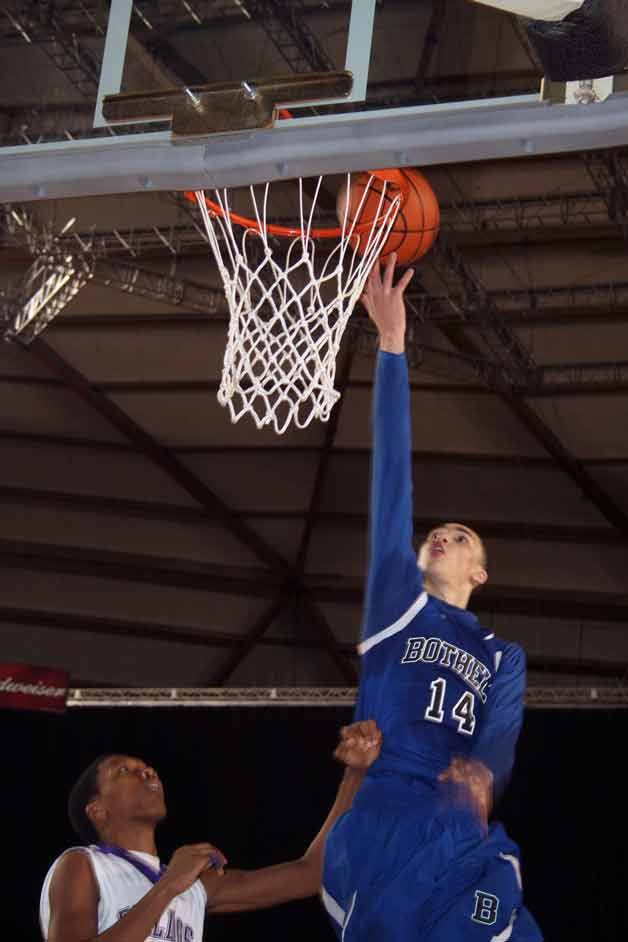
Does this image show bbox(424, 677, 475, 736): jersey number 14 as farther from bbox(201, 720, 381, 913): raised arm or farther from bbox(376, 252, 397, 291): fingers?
bbox(376, 252, 397, 291): fingers

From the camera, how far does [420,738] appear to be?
166 inches

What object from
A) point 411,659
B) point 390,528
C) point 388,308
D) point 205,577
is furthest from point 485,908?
point 205,577

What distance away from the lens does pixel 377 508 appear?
4441 mm

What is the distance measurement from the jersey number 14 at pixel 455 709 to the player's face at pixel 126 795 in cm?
90

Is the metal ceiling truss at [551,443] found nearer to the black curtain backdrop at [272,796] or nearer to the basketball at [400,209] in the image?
the black curtain backdrop at [272,796]

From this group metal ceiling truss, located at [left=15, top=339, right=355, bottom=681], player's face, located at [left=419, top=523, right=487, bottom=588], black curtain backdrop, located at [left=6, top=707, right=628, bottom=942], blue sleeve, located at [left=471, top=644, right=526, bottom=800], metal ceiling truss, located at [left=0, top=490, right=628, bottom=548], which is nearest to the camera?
blue sleeve, located at [left=471, top=644, right=526, bottom=800]

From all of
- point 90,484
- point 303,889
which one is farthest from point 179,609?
point 303,889

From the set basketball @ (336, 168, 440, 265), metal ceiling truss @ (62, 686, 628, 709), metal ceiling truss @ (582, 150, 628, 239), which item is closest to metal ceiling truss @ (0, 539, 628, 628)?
metal ceiling truss @ (62, 686, 628, 709)

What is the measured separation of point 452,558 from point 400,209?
4.35 feet

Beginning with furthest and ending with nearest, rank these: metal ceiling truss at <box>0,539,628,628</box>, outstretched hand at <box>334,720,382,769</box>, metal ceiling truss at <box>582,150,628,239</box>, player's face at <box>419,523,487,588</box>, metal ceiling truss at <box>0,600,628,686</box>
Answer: metal ceiling truss at <box>0,600,628,686</box>
metal ceiling truss at <box>0,539,628,628</box>
metal ceiling truss at <box>582,150,628,239</box>
player's face at <box>419,523,487,588</box>
outstretched hand at <box>334,720,382,769</box>

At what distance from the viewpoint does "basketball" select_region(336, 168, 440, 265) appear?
16.9 ft

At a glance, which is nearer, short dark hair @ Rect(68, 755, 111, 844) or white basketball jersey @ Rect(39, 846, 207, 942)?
white basketball jersey @ Rect(39, 846, 207, 942)

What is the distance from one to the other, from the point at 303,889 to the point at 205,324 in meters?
8.63

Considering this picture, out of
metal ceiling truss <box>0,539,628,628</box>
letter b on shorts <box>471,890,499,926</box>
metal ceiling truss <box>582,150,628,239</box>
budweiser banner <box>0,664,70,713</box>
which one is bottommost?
letter b on shorts <box>471,890,499,926</box>
